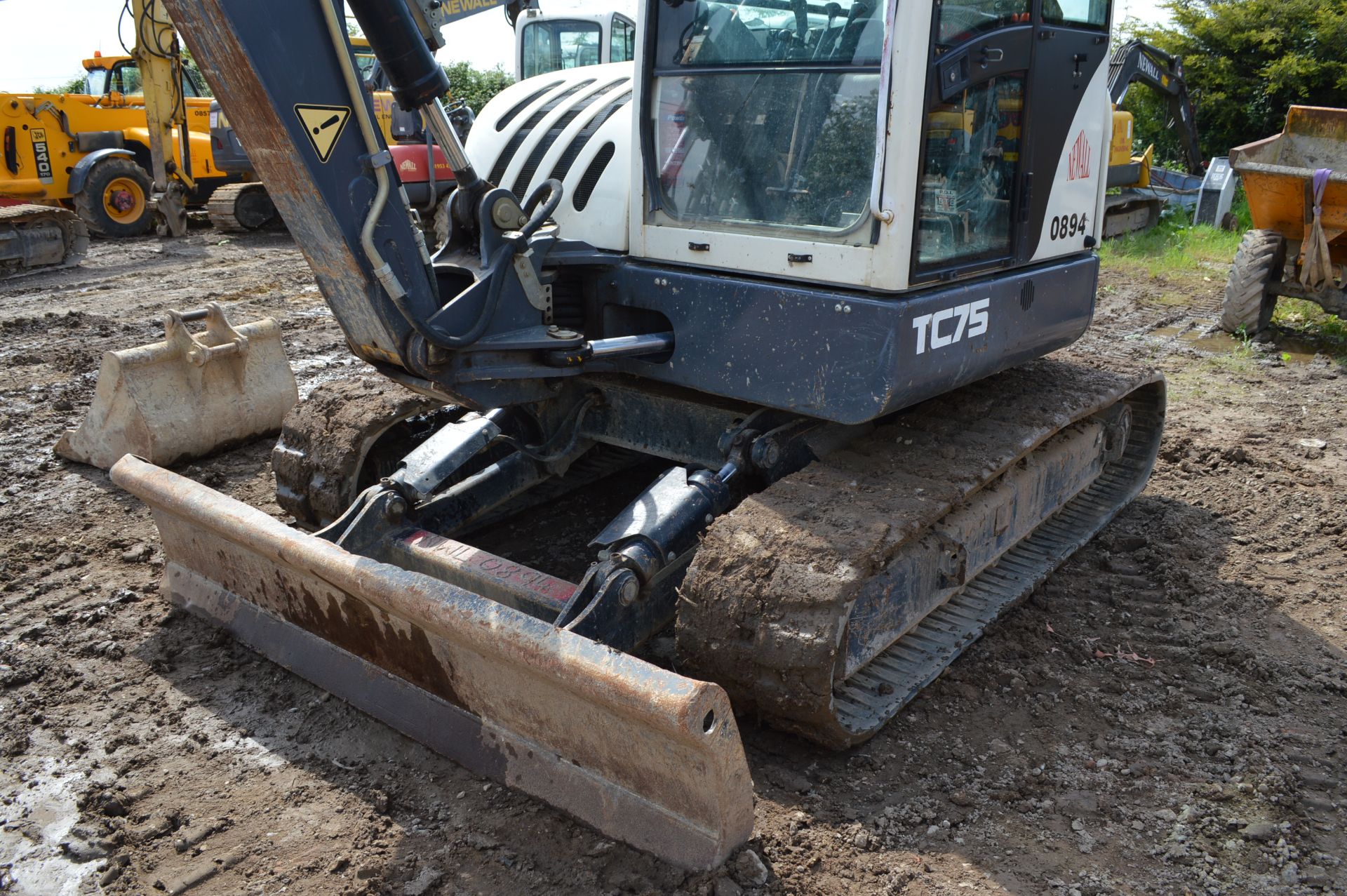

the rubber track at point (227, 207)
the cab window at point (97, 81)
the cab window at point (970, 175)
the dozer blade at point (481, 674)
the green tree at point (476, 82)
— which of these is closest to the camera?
the dozer blade at point (481, 674)

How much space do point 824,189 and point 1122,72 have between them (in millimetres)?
10211

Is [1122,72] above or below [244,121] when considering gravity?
above

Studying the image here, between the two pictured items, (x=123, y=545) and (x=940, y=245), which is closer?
(x=940, y=245)

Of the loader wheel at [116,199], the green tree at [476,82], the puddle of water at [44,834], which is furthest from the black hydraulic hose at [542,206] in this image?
the green tree at [476,82]

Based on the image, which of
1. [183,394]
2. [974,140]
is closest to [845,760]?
[974,140]

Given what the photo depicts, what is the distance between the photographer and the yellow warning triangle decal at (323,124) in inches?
108

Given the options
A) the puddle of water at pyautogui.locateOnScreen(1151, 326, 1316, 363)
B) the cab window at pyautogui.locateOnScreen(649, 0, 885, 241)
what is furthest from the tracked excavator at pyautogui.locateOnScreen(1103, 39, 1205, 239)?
the cab window at pyautogui.locateOnScreen(649, 0, 885, 241)

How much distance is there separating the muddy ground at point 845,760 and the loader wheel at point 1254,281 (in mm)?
3432

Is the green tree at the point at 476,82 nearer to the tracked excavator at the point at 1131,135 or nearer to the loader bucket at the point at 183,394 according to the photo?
the tracked excavator at the point at 1131,135

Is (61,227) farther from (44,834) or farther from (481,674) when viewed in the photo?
(481,674)

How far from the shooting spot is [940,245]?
3268mm

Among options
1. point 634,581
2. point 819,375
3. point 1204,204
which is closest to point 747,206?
point 819,375

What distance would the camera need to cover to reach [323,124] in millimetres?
2791

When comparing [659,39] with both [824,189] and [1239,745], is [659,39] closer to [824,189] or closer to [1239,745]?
[824,189]
